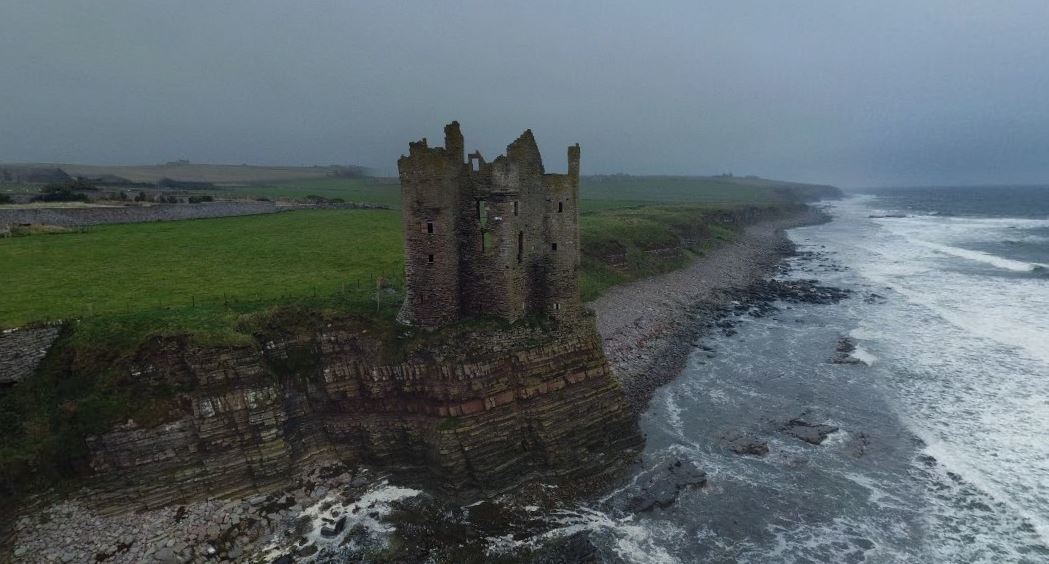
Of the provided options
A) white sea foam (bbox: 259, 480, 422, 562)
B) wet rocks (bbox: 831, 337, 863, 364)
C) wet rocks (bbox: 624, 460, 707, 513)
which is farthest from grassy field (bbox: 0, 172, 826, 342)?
wet rocks (bbox: 831, 337, 863, 364)

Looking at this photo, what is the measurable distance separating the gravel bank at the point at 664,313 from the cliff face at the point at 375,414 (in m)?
7.35

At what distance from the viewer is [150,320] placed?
22.8m

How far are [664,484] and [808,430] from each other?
32.5ft

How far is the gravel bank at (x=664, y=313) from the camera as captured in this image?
117 ft

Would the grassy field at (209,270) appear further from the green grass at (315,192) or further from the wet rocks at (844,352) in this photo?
the green grass at (315,192)

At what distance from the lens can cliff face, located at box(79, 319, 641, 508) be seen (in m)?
20.2

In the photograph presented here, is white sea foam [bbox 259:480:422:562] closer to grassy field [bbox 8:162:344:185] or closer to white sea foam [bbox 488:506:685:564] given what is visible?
white sea foam [bbox 488:506:685:564]

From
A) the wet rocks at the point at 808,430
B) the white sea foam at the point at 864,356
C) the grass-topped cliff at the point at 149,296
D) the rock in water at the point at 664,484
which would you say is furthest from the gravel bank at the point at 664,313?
the white sea foam at the point at 864,356

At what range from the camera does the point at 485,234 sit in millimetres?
25344

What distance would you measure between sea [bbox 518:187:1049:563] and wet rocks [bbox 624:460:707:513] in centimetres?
31

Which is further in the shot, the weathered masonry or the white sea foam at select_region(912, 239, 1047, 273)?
the white sea foam at select_region(912, 239, 1047, 273)

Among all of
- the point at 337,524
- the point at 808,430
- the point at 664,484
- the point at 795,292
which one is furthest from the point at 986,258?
the point at 337,524

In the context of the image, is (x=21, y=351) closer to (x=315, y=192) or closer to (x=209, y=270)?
(x=209, y=270)

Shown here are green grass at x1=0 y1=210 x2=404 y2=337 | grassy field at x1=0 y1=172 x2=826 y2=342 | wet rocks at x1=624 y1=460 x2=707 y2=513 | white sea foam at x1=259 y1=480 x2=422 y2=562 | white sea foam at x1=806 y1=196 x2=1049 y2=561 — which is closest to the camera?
white sea foam at x1=259 y1=480 x2=422 y2=562
